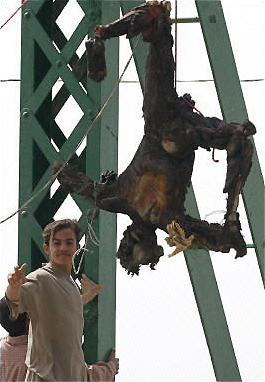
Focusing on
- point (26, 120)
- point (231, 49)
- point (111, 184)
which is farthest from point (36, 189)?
point (231, 49)

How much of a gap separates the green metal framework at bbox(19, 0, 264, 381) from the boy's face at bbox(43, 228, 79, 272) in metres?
0.26

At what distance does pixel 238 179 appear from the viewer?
8.65ft

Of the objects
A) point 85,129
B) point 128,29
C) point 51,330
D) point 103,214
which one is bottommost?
point 51,330

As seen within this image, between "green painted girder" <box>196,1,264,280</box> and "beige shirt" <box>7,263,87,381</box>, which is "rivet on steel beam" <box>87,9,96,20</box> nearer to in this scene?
"green painted girder" <box>196,1,264,280</box>

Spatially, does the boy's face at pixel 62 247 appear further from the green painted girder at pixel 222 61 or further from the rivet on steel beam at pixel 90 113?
the green painted girder at pixel 222 61

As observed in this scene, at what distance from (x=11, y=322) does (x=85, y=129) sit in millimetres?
539

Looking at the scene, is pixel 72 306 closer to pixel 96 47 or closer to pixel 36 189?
pixel 36 189

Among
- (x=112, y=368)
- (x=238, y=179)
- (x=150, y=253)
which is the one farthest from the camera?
(x=112, y=368)

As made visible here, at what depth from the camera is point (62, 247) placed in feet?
9.66

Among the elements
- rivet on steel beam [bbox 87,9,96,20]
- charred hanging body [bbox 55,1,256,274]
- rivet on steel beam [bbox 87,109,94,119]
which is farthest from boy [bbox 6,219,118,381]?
rivet on steel beam [bbox 87,9,96,20]

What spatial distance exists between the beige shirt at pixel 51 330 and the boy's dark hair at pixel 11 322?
164mm

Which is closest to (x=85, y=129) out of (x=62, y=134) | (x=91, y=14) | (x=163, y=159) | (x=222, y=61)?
(x=62, y=134)

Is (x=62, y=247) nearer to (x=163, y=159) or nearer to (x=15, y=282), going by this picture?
(x=15, y=282)

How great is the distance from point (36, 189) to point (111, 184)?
0.43 metres
